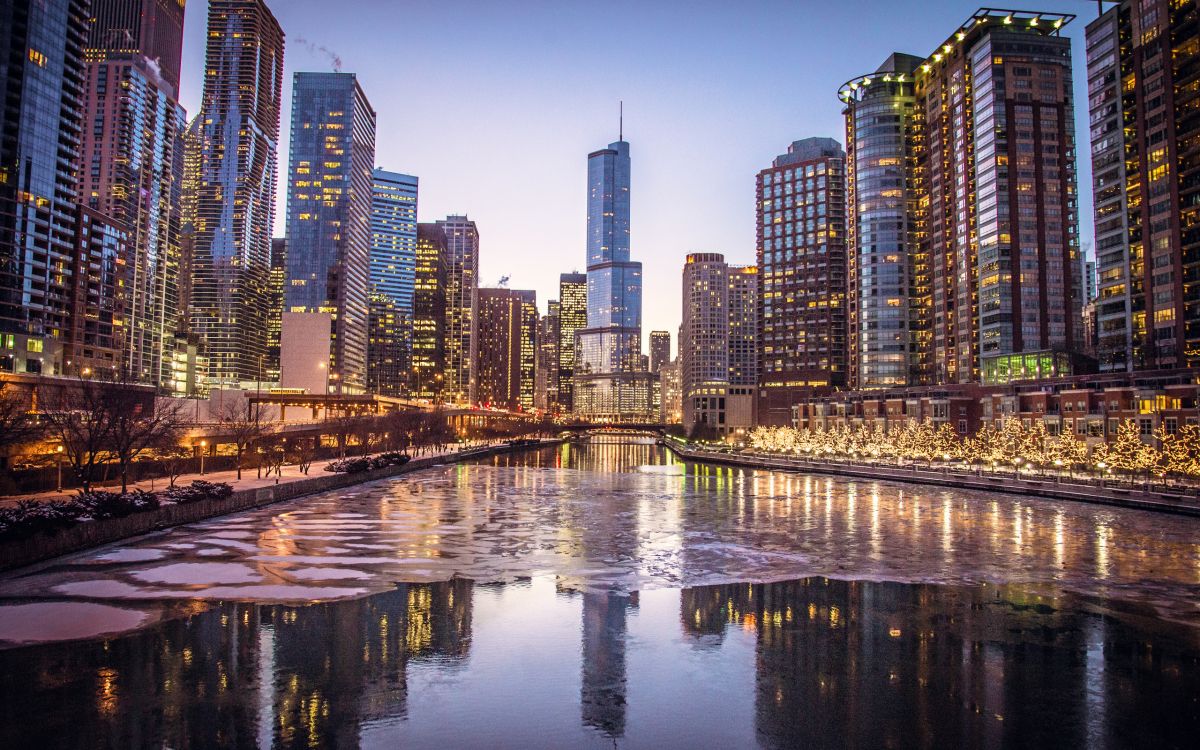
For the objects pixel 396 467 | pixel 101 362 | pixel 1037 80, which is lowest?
pixel 396 467

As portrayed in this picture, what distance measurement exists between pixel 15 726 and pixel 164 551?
19.2m

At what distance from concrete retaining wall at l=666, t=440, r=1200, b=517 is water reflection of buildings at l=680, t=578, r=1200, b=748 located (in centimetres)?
3456

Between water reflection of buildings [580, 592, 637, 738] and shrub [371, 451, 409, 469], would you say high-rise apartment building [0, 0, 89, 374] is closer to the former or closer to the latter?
shrub [371, 451, 409, 469]

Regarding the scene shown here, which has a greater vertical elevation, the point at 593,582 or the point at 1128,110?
the point at 1128,110

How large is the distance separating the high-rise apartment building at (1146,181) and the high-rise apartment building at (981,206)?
31.3 feet

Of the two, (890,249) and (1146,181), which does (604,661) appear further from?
(890,249)

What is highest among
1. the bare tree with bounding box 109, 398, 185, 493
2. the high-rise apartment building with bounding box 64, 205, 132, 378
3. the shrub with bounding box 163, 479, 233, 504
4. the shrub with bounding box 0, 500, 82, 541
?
the high-rise apartment building with bounding box 64, 205, 132, 378

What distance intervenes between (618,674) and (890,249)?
17424 centimetres

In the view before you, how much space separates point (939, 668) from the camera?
17.5 meters

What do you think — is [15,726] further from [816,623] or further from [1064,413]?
[1064,413]

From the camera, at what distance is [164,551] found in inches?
1230

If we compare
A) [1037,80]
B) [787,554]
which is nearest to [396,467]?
[787,554]

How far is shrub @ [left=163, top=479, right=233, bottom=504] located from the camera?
131 feet

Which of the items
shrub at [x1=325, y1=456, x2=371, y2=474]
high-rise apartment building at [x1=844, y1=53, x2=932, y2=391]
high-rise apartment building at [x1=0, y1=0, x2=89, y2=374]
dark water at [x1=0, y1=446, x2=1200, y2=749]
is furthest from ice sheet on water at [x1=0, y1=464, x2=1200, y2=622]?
high-rise apartment building at [x1=0, y1=0, x2=89, y2=374]
